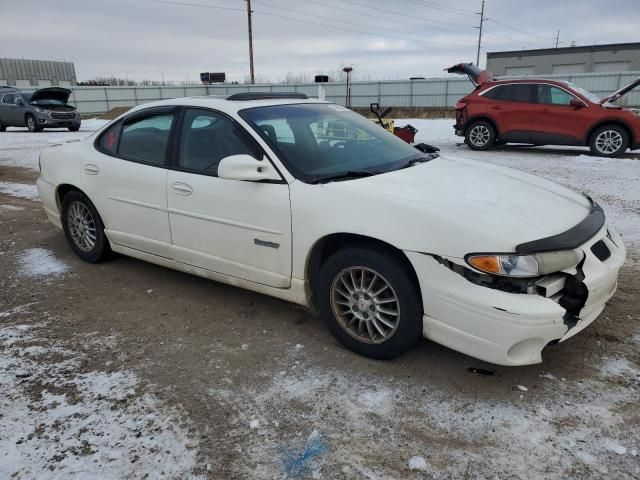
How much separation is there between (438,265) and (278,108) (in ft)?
6.22

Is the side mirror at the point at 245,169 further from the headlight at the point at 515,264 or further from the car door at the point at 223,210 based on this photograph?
the headlight at the point at 515,264

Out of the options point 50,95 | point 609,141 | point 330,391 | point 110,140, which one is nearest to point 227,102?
point 110,140

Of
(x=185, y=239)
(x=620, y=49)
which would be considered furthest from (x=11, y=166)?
(x=620, y=49)

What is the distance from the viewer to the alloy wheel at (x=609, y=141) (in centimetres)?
1059

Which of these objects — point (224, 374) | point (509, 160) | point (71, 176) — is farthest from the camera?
point (509, 160)

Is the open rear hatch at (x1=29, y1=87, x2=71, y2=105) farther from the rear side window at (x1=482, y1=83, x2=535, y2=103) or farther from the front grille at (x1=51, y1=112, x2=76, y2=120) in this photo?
the rear side window at (x1=482, y1=83, x2=535, y2=103)

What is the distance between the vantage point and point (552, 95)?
11023 mm

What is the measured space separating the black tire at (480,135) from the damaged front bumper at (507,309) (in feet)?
32.3

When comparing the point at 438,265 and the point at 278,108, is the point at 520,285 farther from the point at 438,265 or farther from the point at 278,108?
the point at 278,108

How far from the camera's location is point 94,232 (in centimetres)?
470

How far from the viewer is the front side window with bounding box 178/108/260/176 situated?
3525mm

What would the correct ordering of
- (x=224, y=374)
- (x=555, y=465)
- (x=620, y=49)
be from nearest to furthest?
(x=555, y=465), (x=224, y=374), (x=620, y=49)

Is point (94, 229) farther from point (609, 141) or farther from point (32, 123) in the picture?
point (32, 123)

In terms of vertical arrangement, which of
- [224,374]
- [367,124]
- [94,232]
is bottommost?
[224,374]
